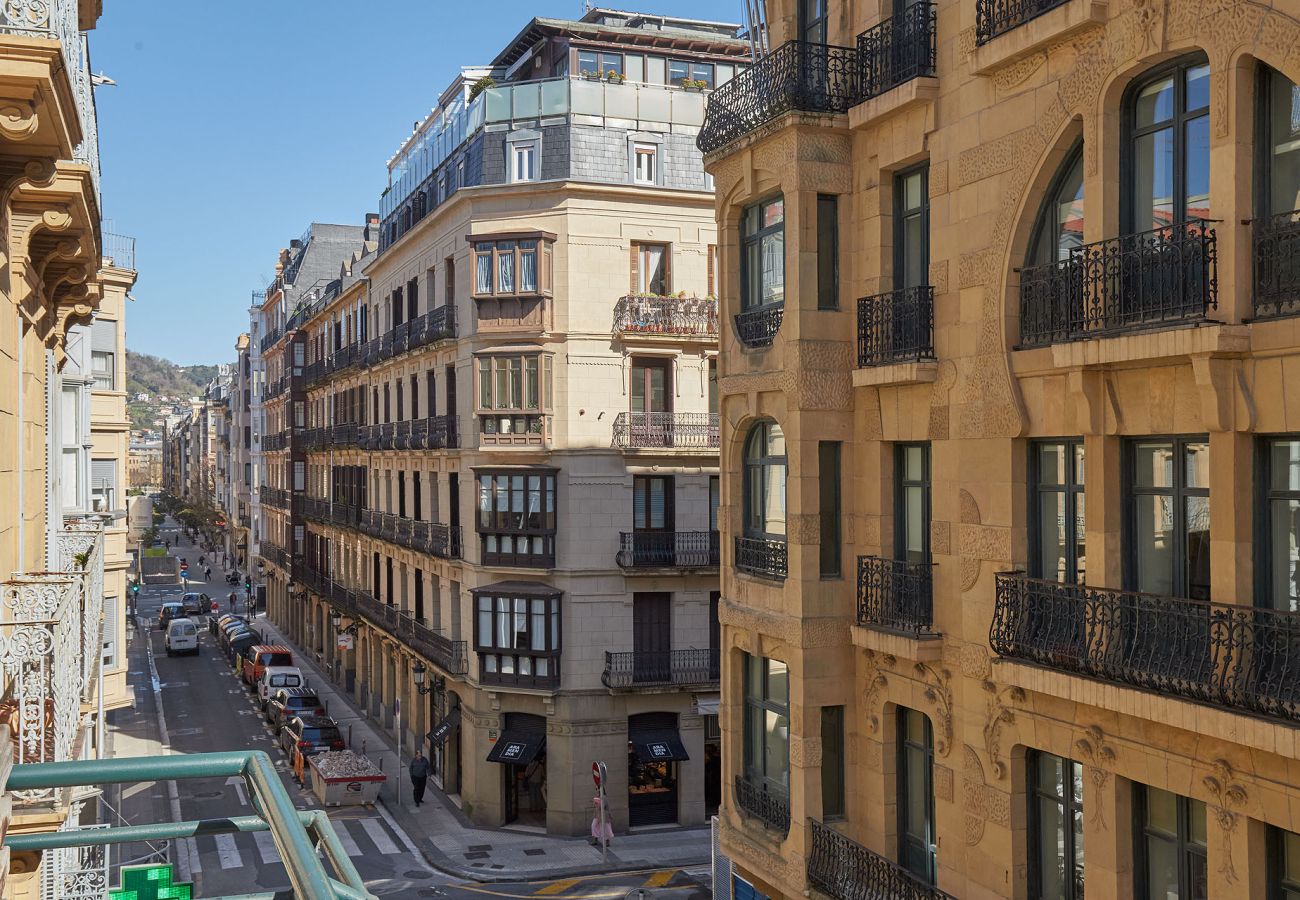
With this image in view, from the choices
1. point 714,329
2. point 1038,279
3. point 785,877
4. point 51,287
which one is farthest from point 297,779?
point 1038,279

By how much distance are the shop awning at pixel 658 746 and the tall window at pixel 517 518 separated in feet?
18.8

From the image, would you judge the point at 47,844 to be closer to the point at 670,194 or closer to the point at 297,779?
the point at 670,194

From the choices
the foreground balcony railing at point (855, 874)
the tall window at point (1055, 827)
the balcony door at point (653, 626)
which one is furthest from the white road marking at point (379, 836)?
the tall window at point (1055, 827)

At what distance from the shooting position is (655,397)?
3666 centimetres

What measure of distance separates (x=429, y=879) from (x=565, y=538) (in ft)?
32.7

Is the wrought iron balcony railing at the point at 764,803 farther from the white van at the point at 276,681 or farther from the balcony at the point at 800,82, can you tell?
the white van at the point at 276,681

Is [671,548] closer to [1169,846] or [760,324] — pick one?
[760,324]

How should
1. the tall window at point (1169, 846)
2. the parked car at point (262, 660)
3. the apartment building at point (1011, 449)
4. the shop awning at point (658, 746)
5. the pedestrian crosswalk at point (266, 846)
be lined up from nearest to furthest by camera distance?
the apartment building at point (1011, 449)
the tall window at point (1169, 846)
the pedestrian crosswalk at point (266, 846)
the shop awning at point (658, 746)
the parked car at point (262, 660)

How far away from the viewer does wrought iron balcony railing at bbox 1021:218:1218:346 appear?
10781 mm

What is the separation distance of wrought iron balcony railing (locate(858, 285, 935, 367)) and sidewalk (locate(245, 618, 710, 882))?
20.1 meters

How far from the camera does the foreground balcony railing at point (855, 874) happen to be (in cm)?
1480

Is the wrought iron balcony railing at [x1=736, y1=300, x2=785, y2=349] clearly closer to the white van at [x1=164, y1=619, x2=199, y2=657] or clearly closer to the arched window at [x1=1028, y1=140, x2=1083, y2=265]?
the arched window at [x1=1028, y1=140, x2=1083, y2=265]

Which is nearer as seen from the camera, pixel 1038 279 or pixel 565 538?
pixel 1038 279

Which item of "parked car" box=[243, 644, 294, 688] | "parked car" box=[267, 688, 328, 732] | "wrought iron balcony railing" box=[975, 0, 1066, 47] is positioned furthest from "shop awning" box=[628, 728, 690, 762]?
"parked car" box=[243, 644, 294, 688]
